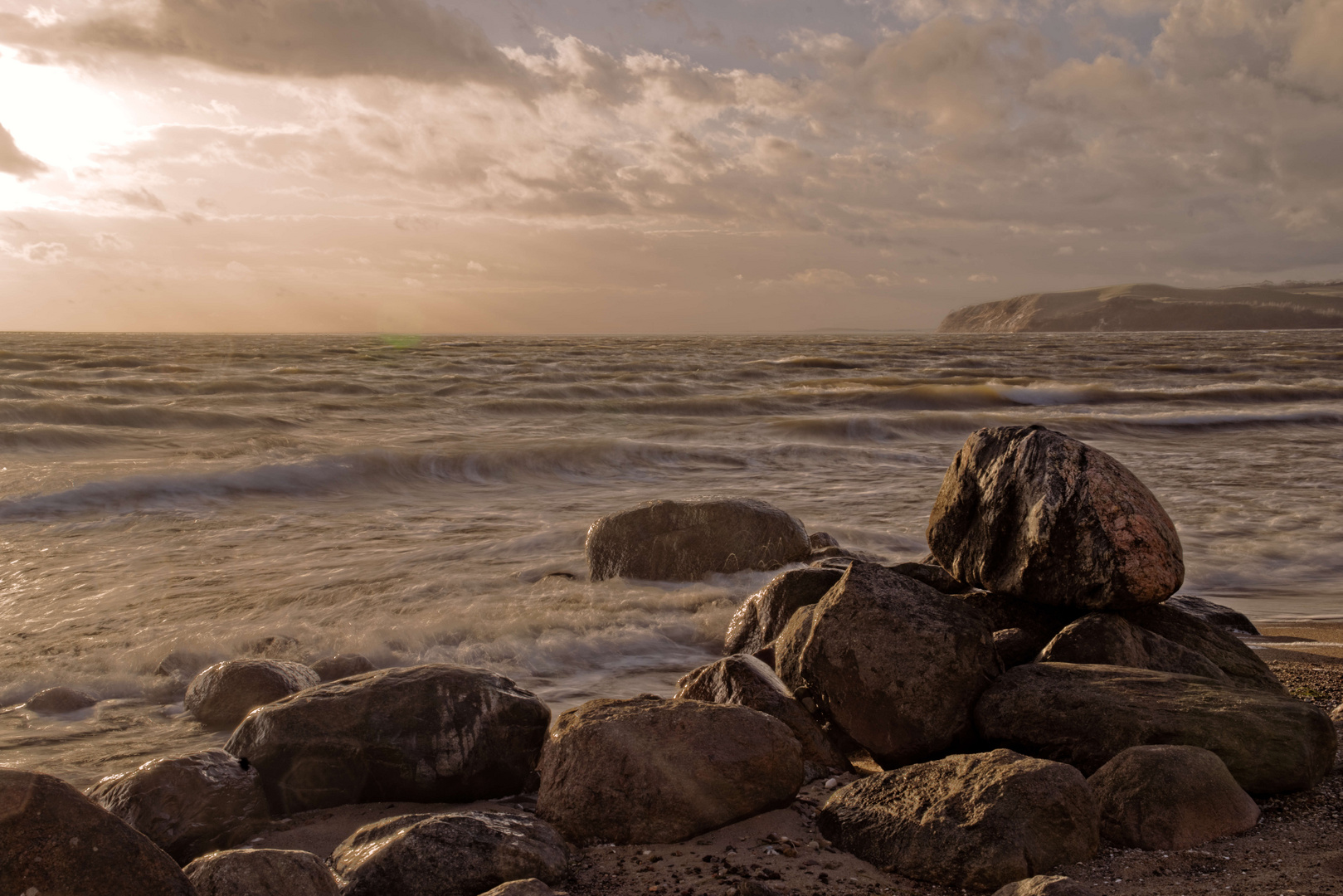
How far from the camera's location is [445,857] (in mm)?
2385

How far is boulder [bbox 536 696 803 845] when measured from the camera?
2742 mm

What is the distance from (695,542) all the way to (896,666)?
9.87ft

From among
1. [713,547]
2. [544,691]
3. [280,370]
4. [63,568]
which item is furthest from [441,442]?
[280,370]

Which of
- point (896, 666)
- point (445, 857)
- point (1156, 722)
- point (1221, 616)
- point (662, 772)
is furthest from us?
point (1221, 616)

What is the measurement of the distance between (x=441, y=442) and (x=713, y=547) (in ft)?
28.4

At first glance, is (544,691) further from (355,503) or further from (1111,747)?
(355,503)

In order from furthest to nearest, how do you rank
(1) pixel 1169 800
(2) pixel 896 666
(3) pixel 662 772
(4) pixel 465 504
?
(4) pixel 465 504 < (2) pixel 896 666 < (3) pixel 662 772 < (1) pixel 1169 800

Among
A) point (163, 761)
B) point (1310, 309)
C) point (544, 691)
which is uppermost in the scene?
point (1310, 309)

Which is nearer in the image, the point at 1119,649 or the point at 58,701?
the point at 1119,649

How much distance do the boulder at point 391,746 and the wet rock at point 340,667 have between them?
930 millimetres

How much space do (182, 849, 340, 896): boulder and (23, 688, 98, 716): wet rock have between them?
7.61ft

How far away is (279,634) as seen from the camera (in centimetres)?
498

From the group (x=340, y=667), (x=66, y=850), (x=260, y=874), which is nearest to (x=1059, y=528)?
(x=260, y=874)

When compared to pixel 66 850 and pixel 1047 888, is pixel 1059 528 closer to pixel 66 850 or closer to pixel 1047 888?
pixel 1047 888
